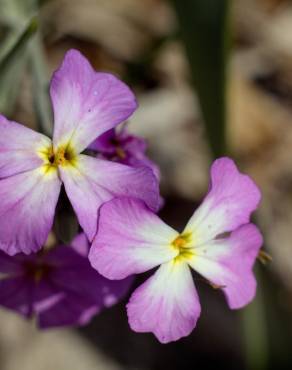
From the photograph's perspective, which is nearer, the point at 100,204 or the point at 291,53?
the point at 100,204

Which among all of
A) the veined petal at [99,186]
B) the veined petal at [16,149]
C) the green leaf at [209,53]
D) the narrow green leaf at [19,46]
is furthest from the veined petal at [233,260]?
the green leaf at [209,53]

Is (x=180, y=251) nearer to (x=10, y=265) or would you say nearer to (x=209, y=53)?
(x=10, y=265)

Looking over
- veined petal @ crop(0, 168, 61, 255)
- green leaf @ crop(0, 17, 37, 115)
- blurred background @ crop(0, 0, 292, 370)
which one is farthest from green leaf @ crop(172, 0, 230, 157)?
veined petal @ crop(0, 168, 61, 255)

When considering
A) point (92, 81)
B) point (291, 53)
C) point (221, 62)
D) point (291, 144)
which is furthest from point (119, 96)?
point (291, 53)

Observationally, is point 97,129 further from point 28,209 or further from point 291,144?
point 291,144

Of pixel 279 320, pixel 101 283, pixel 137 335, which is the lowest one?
pixel 137 335

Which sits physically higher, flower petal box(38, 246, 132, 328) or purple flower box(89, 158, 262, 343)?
purple flower box(89, 158, 262, 343)

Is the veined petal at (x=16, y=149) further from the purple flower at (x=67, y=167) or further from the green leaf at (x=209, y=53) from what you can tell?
the green leaf at (x=209, y=53)

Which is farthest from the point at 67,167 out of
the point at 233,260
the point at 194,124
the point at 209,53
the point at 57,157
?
the point at 194,124

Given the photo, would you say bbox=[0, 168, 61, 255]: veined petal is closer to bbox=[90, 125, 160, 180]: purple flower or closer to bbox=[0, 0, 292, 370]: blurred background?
bbox=[90, 125, 160, 180]: purple flower
